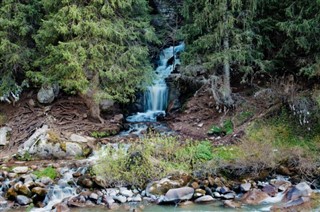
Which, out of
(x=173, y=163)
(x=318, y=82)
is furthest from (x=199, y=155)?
(x=318, y=82)

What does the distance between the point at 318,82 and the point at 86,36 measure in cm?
848

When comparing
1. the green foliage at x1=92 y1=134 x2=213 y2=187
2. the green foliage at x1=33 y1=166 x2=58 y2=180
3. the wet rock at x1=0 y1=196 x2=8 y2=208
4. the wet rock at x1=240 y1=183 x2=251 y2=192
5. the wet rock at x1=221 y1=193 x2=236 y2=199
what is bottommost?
the wet rock at x1=0 y1=196 x2=8 y2=208

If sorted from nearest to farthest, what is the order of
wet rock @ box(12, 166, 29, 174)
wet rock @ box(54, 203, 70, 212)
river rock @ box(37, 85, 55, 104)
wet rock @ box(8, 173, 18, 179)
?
1. wet rock @ box(54, 203, 70, 212)
2. wet rock @ box(8, 173, 18, 179)
3. wet rock @ box(12, 166, 29, 174)
4. river rock @ box(37, 85, 55, 104)

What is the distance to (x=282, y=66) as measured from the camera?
625 inches

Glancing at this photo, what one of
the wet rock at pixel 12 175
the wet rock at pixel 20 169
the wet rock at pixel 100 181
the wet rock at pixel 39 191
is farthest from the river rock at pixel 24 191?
the wet rock at pixel 100 181

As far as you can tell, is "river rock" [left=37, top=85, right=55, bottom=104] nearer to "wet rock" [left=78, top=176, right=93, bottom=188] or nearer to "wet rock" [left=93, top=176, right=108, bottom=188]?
"wet rock" [left=78, top=176, right=93, bottom=188]

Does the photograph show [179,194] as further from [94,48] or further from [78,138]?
[94,48]

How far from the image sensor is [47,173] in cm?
1189

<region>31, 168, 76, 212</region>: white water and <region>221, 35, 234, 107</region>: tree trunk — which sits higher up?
<region>221, 35, 234, 107</region>: tree trunk

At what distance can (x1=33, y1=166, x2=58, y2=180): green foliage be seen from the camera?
11.8m

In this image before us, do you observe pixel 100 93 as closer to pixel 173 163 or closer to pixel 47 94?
pixel 47 94

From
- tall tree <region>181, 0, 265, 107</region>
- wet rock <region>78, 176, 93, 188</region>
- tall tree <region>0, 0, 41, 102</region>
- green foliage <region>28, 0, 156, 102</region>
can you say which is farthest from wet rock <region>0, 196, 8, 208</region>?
tall tree <region>181, 0, 265, 107</region>

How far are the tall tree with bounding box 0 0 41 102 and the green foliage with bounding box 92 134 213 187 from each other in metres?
5.92

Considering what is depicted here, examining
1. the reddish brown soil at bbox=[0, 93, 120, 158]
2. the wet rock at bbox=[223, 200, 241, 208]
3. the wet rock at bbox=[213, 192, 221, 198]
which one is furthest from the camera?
the reddish brown soil at bbox=[0, 93, 120, 158]
